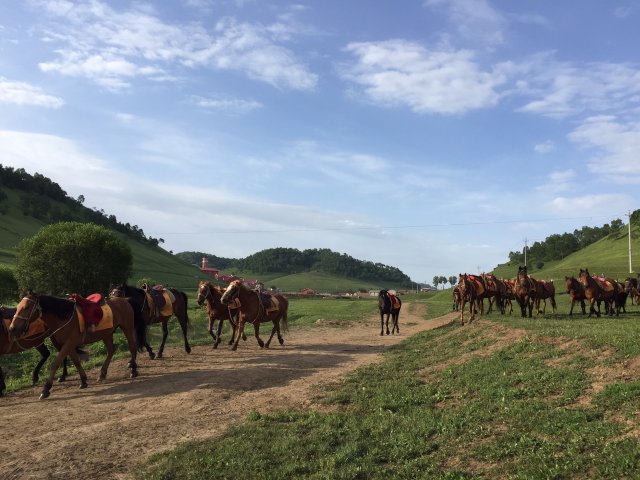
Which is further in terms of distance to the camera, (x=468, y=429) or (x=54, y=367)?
(x=54, y=367)

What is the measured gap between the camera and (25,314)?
11.1 m

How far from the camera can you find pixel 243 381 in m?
12.4

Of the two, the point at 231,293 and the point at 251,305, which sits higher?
the point at 231,293

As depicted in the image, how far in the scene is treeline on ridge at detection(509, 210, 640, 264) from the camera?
5167 inches

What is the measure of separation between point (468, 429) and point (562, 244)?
14357 cm

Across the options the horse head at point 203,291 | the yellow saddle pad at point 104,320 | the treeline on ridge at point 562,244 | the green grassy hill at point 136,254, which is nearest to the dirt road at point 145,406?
the yellow saddle pad at point 104,320

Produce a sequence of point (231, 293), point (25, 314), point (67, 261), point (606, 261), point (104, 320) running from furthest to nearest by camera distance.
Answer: point (606, 261), point (67, 261), point (231, 293), point (104, 320), point (25, 314)

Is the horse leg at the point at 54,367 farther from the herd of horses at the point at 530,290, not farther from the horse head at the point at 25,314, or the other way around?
the herd of horses at the point at 530,290

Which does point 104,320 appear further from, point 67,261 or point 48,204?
point 48,204

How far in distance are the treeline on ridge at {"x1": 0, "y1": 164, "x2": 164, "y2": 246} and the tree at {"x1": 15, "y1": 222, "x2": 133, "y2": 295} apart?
74792mm

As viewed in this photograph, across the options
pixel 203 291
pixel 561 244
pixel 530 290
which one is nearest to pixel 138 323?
pixel 203 291

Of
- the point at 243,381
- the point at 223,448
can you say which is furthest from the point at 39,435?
the point at 243,381

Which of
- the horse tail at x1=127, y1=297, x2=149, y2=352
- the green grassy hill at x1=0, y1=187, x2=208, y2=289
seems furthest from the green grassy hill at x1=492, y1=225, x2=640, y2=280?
the green grassy hill at x1=0, y1=187, x2=208, y2=289

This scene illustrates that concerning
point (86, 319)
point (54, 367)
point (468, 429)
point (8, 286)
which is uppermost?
point (86, 319)
